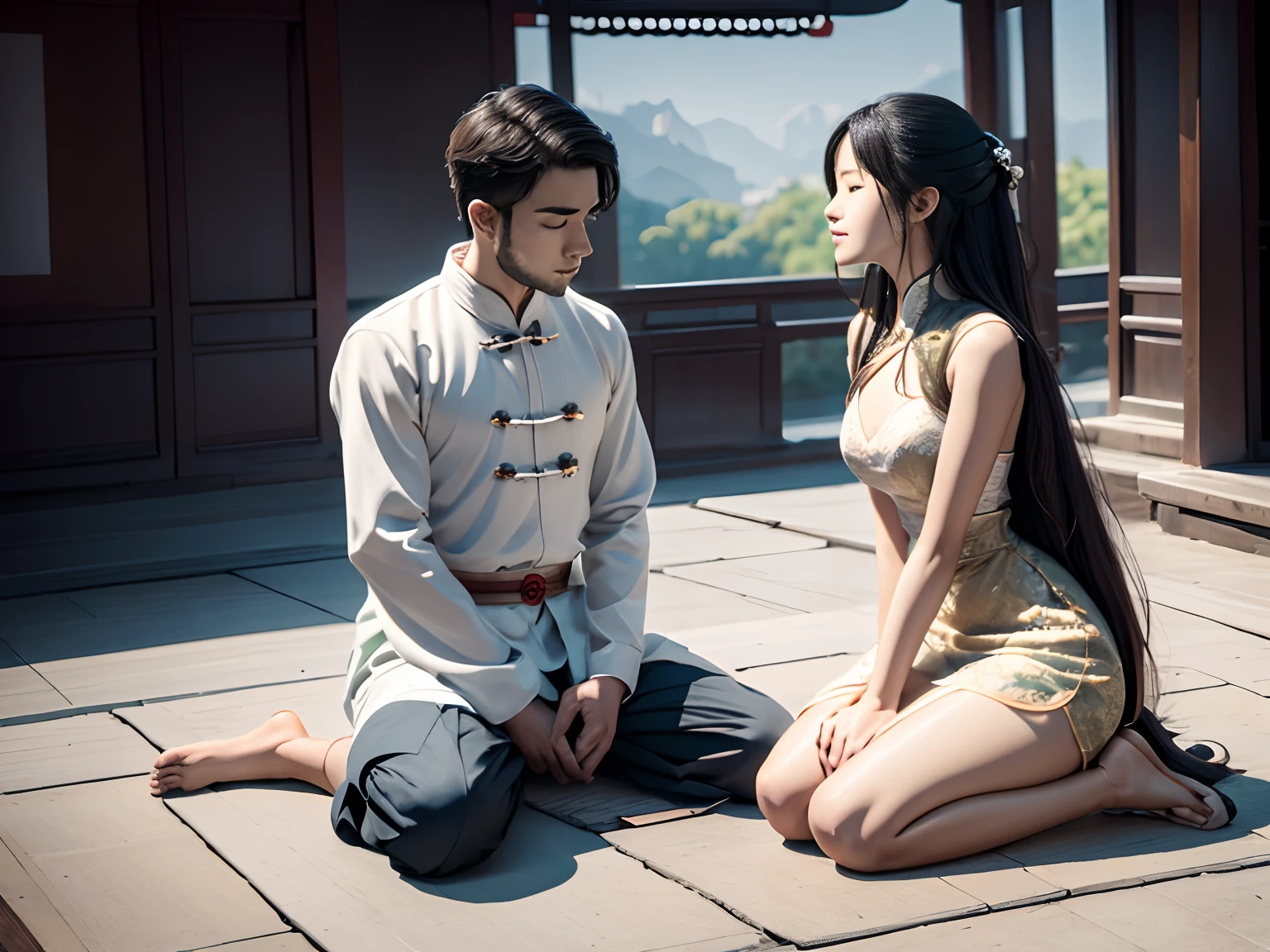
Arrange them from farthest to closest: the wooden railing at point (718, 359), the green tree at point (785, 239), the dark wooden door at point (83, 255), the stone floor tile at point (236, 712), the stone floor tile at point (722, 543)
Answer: the green tree at point (785, 239), the wooden railing at point (718, 359), the dark wooden door at point (83, 255), the stone floor tile at point (722, 543), the stone floor tile at point (236, 712)

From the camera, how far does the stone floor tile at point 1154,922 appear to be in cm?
219

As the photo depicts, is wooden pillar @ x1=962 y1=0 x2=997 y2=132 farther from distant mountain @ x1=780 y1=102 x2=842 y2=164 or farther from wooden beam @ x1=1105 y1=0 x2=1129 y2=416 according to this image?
wooden beam @ x1=1105 y1=0 x2=1129 y2=416

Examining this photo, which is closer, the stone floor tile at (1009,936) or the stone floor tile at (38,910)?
the stone floor tile at (1009,936)

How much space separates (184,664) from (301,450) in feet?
10.2

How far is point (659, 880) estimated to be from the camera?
2514mm

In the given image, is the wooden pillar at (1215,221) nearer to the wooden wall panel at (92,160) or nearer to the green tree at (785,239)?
the green tree at (785,239)

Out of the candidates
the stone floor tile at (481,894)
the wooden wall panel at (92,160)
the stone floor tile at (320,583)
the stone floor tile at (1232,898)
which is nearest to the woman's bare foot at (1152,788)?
the stone floor tile at (1232,898)

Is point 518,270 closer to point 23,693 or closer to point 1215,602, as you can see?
point 23,693

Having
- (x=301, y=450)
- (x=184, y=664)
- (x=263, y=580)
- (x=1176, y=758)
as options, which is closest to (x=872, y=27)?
(x=301, y=450)

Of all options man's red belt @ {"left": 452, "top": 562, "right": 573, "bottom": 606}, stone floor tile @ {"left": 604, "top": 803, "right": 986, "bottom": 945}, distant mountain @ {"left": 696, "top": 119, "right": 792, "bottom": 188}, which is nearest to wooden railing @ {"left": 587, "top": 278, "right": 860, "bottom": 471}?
distant mountain @ {"left": 696, "top": 119, "right": 792, "bottom": 188}

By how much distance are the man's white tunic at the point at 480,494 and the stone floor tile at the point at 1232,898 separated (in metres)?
1.02

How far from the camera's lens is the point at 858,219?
8.80 feet

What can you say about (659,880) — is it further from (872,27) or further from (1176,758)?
(872,27)

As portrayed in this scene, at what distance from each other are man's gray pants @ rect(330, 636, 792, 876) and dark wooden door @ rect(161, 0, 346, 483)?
429 cm
